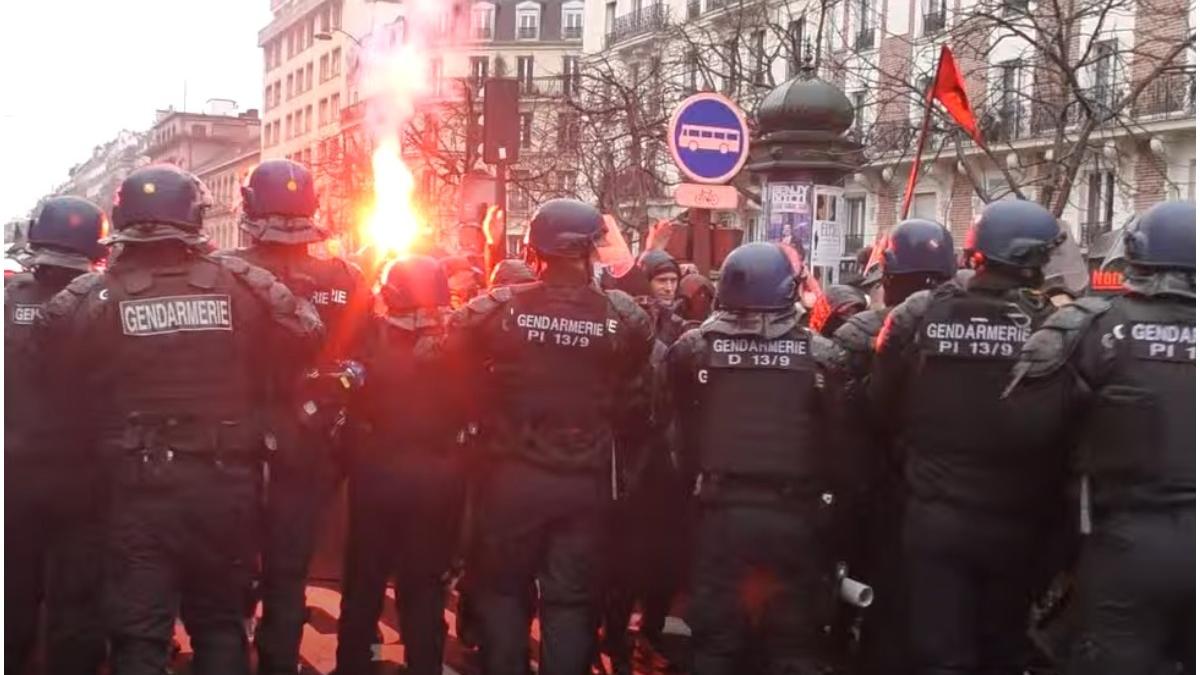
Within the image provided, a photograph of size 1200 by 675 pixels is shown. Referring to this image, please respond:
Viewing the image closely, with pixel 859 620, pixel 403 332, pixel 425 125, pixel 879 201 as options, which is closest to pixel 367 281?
pixel 403 332

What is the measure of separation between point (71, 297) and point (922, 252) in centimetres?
342

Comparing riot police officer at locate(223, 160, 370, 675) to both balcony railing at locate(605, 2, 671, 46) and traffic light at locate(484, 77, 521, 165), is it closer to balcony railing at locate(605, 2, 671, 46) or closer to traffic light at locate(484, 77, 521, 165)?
traffic light at locate(484, 77, 521, 165)

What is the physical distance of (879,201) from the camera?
3566cm

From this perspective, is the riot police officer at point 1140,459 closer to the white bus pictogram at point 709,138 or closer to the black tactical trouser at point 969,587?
the black tactical trouser at point 969,587

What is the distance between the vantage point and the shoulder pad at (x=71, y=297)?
4.92m

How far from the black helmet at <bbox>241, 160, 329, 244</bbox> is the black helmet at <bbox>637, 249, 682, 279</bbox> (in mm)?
2437

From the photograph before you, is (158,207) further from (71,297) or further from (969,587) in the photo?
(969,587)

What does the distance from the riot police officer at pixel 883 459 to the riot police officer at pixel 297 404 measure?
211 cm

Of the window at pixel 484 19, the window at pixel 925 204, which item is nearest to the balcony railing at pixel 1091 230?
the window at pixel 925 204

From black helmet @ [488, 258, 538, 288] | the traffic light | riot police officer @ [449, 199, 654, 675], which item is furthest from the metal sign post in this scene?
riot police officer @ [449, 199, 654, 675]

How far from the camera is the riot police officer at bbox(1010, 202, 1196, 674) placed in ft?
14.2

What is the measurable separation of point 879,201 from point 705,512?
103 ft

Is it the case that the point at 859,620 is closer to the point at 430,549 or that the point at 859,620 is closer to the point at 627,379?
the point at 627,379

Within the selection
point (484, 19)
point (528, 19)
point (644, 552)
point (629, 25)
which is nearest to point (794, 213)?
point (644, 552)
